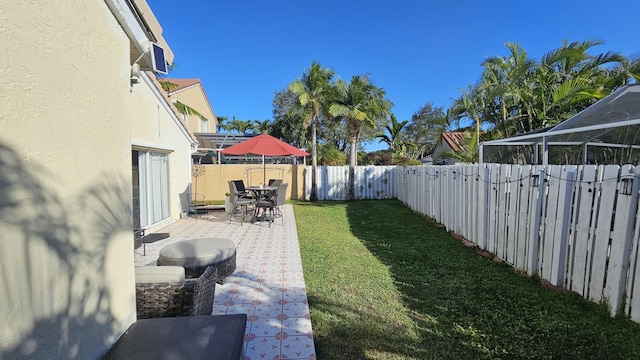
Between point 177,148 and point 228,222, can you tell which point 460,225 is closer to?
point 228,222

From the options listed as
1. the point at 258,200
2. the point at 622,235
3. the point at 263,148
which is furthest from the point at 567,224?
the point at 263,148

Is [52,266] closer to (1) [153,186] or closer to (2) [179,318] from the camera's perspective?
(2) [179,318]

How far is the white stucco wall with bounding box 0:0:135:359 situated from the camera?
131 cm

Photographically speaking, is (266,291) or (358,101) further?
(358,101)

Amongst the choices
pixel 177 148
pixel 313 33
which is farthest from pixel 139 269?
pixel 313 33

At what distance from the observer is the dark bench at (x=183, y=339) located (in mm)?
1889

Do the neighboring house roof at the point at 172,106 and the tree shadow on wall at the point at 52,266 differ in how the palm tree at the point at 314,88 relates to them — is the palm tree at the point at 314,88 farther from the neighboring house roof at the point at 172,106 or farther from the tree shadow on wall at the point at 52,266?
the tree shadow on wall at the point at 52,266

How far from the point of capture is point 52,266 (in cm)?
153

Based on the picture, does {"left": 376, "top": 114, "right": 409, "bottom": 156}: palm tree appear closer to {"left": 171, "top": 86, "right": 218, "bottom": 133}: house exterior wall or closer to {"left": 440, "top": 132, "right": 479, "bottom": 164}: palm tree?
{"left": 440, "top": 132, "right": 479, "bottom": 164}: palm tree

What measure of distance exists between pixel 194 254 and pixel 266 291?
119 cm

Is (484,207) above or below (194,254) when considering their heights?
above

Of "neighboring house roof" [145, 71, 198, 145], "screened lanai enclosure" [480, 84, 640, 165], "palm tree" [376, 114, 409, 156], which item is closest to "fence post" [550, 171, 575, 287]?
"screened lanai enclosure" [480, 84, 640, 165]

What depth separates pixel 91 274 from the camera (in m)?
1.85

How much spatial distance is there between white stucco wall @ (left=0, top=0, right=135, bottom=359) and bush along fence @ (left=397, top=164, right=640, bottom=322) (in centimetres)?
506
